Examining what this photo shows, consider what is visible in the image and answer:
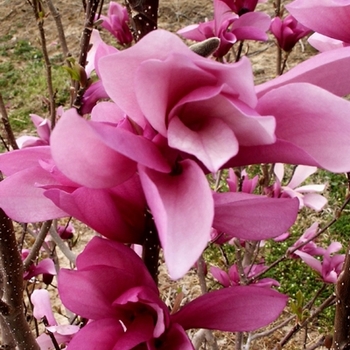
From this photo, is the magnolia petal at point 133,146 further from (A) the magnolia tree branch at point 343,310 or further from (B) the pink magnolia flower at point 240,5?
(B) the pink magnolia flower at point 240,5

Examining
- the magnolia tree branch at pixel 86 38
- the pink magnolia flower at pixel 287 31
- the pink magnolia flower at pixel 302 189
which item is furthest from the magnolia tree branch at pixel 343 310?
the pink magnolia flower at pixel 287 31

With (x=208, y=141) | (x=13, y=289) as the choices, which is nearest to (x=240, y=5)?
(x=13, y=289)

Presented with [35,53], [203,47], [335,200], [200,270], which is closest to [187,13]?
[35,53]

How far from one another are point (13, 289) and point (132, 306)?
1.33ft

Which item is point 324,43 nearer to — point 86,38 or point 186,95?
point 186,95

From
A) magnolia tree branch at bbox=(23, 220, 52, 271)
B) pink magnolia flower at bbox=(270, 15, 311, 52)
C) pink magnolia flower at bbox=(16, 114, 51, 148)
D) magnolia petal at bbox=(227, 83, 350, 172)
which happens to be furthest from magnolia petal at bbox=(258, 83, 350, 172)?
pink magnolia flower at bbox=(270, 15, 311, 52)

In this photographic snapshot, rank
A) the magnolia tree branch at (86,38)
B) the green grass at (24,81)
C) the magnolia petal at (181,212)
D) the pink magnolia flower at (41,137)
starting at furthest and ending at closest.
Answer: the green grass at (24,81) → the pink magnolia flower at (41,137) → the magnolia tree branch at (86,38) → the magnolia petal at (181,212)

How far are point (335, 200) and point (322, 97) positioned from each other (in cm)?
313

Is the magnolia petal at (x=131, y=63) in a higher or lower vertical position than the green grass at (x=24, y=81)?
higher

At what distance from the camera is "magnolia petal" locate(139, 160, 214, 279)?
1.04 ft

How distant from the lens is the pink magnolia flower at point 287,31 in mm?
1517

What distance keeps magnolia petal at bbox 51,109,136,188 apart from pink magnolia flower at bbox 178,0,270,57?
815 millimetres

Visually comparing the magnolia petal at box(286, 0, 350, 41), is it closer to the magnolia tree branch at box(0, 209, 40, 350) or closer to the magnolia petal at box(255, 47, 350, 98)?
the magnolia petal at box(255, 47, 350, 98)

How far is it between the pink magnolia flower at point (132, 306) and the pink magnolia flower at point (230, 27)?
0.80 m
